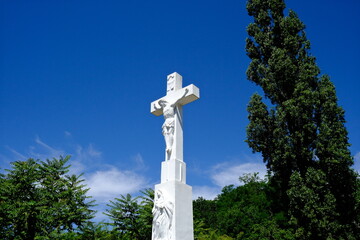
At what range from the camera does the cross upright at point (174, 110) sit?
6.81 meters

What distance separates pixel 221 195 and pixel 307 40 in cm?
2229

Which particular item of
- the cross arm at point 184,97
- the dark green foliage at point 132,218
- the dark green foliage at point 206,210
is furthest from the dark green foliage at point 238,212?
the cross arm at point 184,97

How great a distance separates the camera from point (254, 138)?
15164 mm

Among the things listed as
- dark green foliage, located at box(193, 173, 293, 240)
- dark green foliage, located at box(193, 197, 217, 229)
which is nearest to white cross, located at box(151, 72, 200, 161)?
dark green foliage, located at box(193, 173, 293, 240)

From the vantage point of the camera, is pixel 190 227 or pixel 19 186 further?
pixel 19 186

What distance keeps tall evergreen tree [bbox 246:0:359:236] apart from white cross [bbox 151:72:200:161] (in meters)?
7.91

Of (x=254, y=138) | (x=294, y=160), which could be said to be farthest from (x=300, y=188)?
(x=254, y=138)

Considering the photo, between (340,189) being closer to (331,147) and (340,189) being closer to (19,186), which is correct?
(331,147)

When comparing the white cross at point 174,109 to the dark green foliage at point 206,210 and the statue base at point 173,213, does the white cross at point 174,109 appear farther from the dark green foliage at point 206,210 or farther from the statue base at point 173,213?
the dark green foliage at point 206,210

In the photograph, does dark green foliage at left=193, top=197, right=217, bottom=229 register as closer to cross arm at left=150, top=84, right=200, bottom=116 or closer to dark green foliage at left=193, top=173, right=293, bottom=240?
dark green foliage at left=193, top=173, right=293, bottom=240

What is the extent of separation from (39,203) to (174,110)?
9.90 m

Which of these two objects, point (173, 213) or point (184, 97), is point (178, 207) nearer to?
point (173, 213)

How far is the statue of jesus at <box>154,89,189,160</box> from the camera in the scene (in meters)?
6.84

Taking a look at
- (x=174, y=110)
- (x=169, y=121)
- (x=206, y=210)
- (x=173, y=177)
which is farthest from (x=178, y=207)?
(x=206, y=210)
